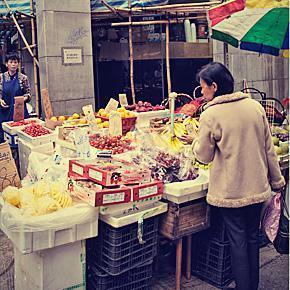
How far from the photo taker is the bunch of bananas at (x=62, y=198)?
3.65 m

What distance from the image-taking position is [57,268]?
3.66m

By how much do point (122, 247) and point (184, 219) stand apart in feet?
2.08

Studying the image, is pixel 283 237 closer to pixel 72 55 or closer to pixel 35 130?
pixel 35 130

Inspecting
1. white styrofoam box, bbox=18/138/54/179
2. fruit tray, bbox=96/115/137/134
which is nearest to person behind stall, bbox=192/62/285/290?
fruit tray, bbox=96/115/137/134

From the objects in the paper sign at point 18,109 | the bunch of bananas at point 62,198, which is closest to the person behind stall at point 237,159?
the bunch of bananas at point 62,198

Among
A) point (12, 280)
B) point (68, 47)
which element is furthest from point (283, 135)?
point (68, 47)

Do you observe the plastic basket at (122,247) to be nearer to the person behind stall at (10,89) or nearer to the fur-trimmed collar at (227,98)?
the fur-trimmed collar at (227,98)

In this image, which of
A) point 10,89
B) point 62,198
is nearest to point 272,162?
point 62,198

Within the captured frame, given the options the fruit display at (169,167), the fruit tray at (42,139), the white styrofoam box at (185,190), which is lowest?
the white styrofoam box at (185,190)

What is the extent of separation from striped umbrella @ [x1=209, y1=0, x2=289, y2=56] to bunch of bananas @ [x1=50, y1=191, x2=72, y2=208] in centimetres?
216

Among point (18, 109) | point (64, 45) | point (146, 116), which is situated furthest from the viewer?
point (64, 45)

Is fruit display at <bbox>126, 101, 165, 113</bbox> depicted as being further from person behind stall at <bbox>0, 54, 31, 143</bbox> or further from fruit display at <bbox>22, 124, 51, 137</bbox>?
person behind stall at <bbox>0, 54, 31, 143</bbox>

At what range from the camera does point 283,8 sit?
13.1ft

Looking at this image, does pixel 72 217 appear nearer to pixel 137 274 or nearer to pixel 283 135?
pixel 137 274
